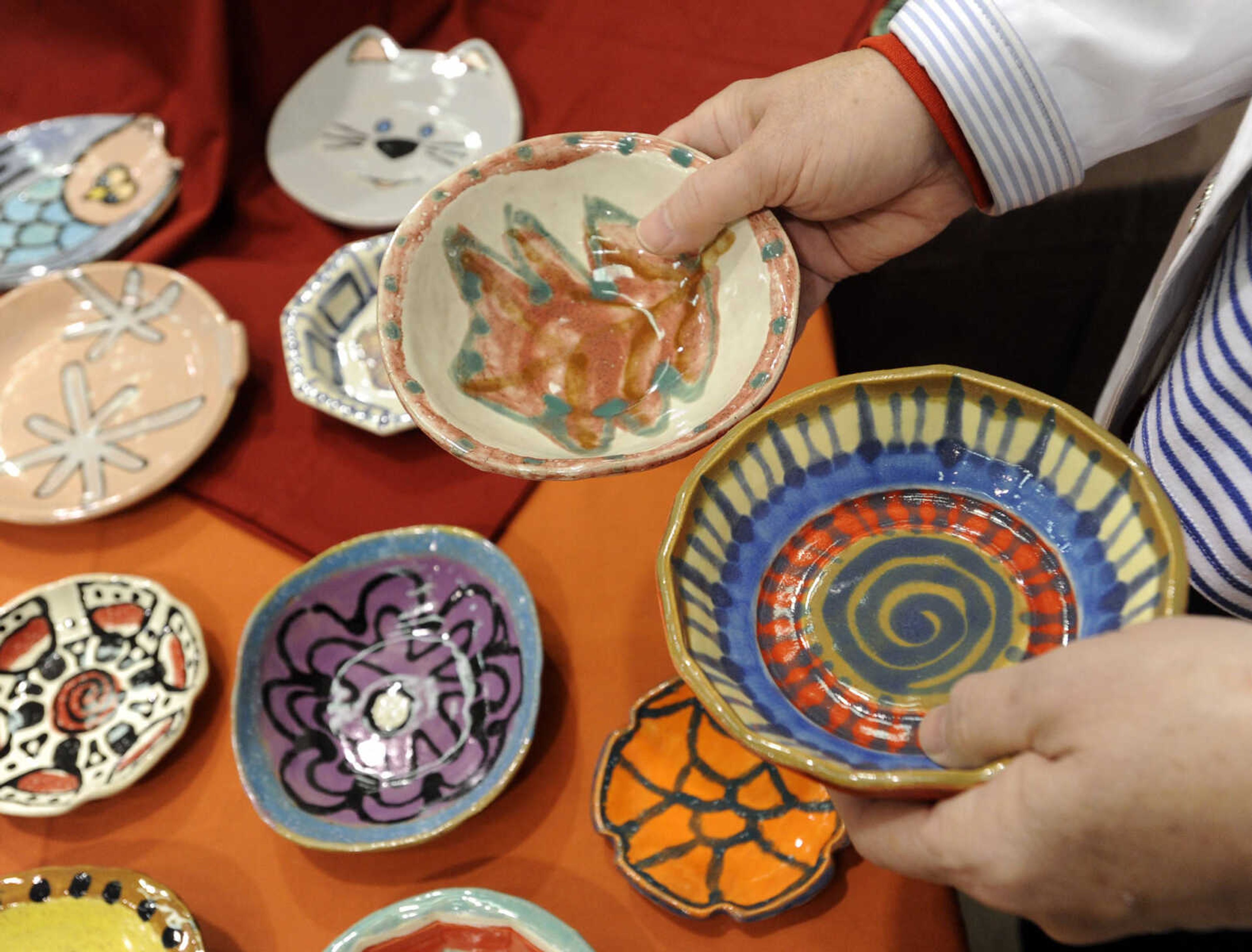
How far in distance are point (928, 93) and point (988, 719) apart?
528 millimetres

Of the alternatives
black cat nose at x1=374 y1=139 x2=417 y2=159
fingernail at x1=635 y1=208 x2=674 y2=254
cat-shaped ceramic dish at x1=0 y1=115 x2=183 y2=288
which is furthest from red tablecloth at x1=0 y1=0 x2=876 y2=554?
fingernail at x1=635 y1=208 x2=674 y2=254

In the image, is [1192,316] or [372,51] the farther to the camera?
[372,51]

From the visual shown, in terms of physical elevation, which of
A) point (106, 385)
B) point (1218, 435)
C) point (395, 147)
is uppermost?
point (1218, 435)

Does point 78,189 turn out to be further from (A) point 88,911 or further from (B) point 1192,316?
(B) point 1192,316

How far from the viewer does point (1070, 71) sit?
27.0 inches

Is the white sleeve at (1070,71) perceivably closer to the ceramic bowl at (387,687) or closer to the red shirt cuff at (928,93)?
the red shirt cuff at (928,93)

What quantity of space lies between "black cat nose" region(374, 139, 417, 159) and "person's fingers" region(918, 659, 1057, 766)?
1.03 meters

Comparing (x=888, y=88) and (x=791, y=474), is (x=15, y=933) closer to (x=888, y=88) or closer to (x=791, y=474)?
(x=791, y=474)

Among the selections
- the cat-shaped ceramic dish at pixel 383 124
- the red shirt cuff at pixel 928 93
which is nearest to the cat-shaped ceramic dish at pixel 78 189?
the cat-shaped ceramic dish at pixel 383 124

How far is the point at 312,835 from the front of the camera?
2.32ft

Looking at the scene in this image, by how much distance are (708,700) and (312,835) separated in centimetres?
40

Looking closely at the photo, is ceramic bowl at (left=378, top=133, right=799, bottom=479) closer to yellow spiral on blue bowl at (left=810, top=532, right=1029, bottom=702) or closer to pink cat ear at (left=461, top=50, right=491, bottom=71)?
yellow spiral on blue bowl at (left=810, top=532, right=1029, bottom=702)

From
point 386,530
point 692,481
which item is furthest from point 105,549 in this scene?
point 692,481

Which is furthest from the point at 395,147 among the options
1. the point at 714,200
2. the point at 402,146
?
the point at 714,200
